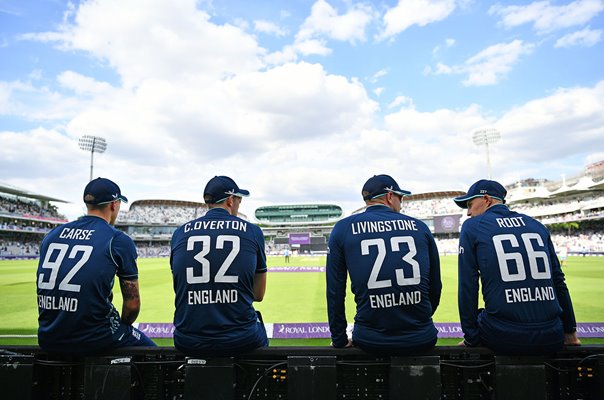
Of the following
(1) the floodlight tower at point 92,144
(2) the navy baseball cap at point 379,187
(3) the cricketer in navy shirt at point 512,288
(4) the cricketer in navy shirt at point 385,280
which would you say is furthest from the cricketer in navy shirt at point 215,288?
(1) the floodlight tower at point 92,144

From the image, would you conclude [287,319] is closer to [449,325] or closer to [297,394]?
[449,325]

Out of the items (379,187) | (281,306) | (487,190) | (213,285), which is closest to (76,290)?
(213,285)

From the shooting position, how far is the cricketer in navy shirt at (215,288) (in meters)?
2.42

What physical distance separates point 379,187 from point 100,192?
2.29 m

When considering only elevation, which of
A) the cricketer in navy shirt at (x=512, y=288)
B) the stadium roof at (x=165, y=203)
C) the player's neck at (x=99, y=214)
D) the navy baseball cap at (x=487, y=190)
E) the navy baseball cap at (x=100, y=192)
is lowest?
the cricketer in navy shirt at (x=512, y=288)

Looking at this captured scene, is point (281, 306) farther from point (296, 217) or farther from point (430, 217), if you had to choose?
point (296, 217)

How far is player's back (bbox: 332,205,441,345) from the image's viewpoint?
2412 millimetres

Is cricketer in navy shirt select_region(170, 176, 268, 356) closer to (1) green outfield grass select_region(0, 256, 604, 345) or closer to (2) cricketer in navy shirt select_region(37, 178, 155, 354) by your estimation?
(2) cricketer in navy shirt select_region(37, 178, 155, 354)

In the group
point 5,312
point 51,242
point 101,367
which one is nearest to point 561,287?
point 101,367

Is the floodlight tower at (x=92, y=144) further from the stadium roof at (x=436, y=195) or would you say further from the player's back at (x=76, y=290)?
the stadium roof at (x=436, y=195)

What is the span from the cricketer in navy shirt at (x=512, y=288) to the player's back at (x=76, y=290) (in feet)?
8.83

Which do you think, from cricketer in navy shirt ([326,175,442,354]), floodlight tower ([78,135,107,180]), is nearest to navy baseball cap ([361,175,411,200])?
cricketer in navy shirt ([326,175,442,354])

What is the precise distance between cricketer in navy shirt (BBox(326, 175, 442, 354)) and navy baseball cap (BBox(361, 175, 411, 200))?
186mm

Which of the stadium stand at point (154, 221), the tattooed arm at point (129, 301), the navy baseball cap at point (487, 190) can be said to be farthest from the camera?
the stadium stand at point (154, 221)
